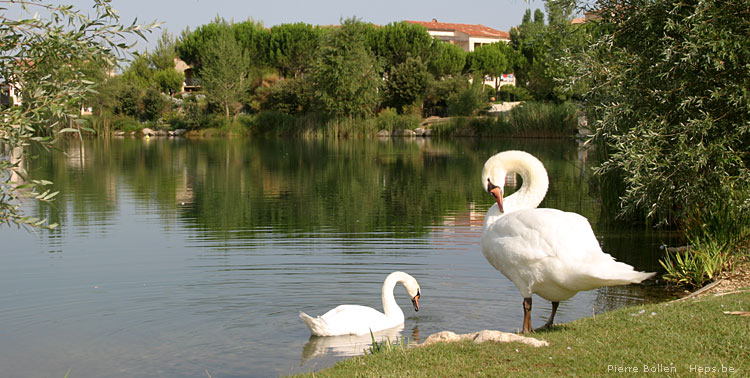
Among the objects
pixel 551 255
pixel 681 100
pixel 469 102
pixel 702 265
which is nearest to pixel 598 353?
pixel 551 255

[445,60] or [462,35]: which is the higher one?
[462,35]

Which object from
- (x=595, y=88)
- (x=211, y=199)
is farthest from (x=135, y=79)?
(x=595, y=88)

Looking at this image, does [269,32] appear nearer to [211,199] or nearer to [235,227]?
[211,199]

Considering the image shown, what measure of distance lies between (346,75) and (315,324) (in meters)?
65.6

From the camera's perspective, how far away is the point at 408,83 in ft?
259

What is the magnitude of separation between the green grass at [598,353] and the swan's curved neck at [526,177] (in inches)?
60.9

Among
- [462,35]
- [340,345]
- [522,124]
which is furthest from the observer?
[462,35]

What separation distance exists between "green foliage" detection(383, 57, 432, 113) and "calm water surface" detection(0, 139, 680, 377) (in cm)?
5305

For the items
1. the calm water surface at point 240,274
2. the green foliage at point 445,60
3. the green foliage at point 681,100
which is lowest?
the calm water surface at point 240,274

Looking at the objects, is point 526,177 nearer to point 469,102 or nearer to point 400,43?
point 469,102

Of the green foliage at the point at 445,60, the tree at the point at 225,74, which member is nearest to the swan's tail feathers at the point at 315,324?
the tree at the point at 225,74

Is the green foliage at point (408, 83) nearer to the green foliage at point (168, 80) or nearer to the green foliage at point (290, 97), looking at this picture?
the green foliage at point (290, 97)

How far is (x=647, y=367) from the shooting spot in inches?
226

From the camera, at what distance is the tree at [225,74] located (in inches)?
3233
